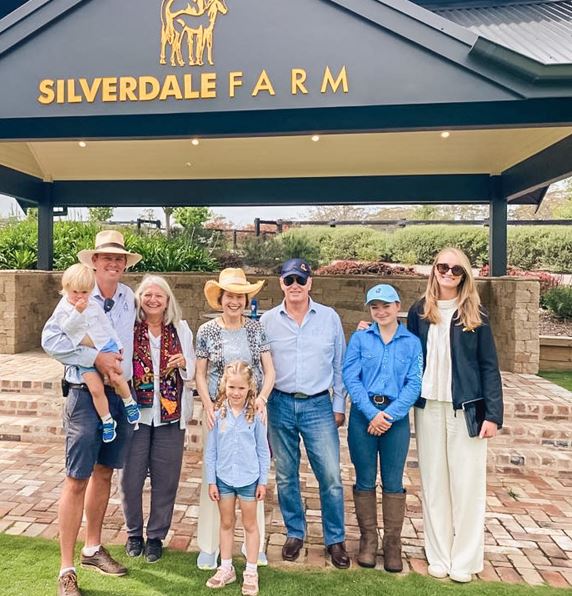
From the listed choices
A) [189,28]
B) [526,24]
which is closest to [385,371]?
[189,28]

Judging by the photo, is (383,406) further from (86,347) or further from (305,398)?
(86,347)

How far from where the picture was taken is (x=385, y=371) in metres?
2.62

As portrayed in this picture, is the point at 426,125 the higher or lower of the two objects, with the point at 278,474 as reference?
higher

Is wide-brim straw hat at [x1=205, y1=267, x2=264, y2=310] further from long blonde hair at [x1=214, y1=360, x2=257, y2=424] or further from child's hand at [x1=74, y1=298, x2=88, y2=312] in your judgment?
child's hand at [x1=74, y1=298, x2=88, y2=312]

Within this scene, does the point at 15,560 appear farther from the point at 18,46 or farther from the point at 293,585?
the point at 18,46

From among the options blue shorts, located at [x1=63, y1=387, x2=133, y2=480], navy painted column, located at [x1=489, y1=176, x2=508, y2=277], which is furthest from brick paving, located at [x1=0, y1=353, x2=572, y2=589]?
navy painted column, located at [x1=489, y1=176, x2=508, y2=277]

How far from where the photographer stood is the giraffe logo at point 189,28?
3748 millimetres

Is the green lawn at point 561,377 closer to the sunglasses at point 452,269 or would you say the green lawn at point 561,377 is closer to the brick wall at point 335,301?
the brick wall at point 335,301

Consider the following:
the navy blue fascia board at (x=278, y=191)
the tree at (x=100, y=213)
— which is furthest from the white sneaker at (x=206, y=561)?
the tree at (x=100, y=213)

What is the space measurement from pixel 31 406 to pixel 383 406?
3936 mm

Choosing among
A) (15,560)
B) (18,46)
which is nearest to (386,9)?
(18,46)

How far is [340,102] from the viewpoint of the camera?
12.0 ft

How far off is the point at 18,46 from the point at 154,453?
3436 millimetres

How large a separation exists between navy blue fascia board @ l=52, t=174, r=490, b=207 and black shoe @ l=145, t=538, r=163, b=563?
19.2 feet
